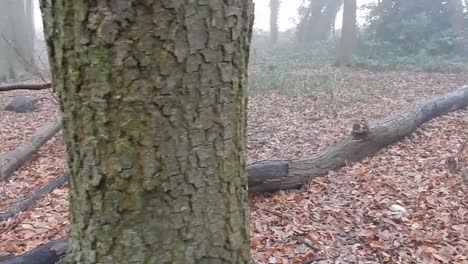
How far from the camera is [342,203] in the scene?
15.8ft

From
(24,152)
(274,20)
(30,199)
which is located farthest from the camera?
(274,20)

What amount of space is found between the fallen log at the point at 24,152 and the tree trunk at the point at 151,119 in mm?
5202

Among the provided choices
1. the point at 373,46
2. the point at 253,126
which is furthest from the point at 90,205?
the point at 373,46

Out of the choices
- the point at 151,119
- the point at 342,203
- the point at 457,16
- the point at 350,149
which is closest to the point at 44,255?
the point at 151,119

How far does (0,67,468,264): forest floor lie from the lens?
3.91 m

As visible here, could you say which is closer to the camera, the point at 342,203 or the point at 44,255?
the point at 44,255

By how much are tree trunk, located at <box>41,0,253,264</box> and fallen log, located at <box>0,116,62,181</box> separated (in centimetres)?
520

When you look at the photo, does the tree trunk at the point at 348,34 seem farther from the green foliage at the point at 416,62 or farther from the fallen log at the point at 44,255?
the fallen log at the point at 44,255

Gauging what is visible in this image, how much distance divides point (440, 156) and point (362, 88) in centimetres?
554

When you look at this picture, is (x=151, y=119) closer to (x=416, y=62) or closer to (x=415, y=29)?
(x=416, y=62)

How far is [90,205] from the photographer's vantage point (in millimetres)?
1343

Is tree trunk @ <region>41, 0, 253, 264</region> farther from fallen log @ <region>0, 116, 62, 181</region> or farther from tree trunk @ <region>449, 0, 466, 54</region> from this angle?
tree trunk @ <region>449, 0, 466, 54</region>

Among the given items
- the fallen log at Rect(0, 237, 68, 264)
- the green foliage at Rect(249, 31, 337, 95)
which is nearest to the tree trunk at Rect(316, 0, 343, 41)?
the green foliage at Rect(249, 31, 337, 95)

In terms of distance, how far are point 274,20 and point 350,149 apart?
19325mm
